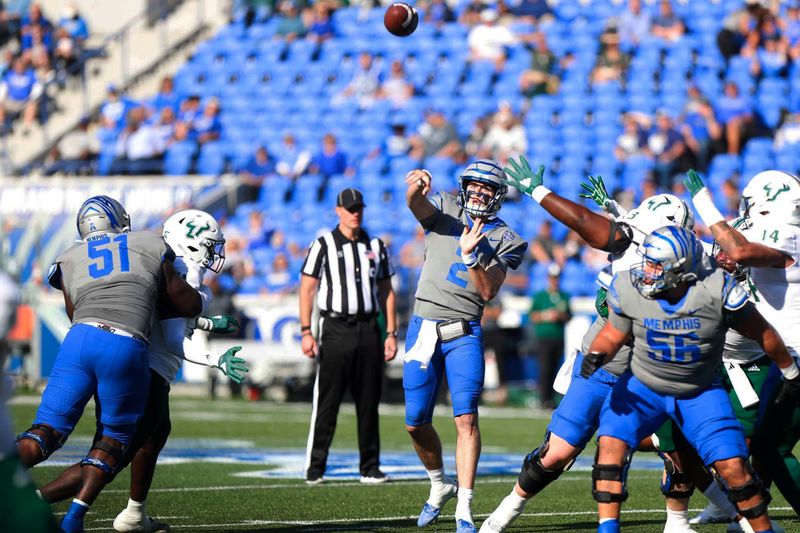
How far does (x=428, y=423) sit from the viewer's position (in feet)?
23.0

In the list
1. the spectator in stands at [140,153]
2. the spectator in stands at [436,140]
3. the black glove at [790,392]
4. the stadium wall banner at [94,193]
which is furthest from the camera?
the spectator in stands at [140,153]

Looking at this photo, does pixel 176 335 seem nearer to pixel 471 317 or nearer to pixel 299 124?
pixel 471 317

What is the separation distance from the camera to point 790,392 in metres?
5.98

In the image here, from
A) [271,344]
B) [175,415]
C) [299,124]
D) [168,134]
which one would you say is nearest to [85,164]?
[168,134]

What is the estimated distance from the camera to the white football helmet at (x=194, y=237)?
6562 mm

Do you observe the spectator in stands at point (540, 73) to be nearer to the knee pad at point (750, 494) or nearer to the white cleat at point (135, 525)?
the white cleat at point (135, 525)

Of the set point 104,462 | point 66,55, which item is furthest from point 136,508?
point 66,55

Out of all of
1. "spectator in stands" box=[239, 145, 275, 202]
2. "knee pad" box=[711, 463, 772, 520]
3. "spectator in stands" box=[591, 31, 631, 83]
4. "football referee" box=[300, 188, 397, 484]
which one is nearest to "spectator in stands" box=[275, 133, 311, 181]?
"spectator in stands" box=[239, 145, 275, 202]


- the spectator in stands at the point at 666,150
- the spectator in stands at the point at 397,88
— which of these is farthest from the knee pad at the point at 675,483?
the spectator in stands at the point at 397,88

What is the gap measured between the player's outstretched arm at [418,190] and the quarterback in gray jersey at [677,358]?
4.70 ft

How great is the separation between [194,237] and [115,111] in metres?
15.7

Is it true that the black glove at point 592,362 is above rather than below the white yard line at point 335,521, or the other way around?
above

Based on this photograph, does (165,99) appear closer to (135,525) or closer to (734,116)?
(734,116)

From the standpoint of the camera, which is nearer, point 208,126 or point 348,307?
point 348,307
